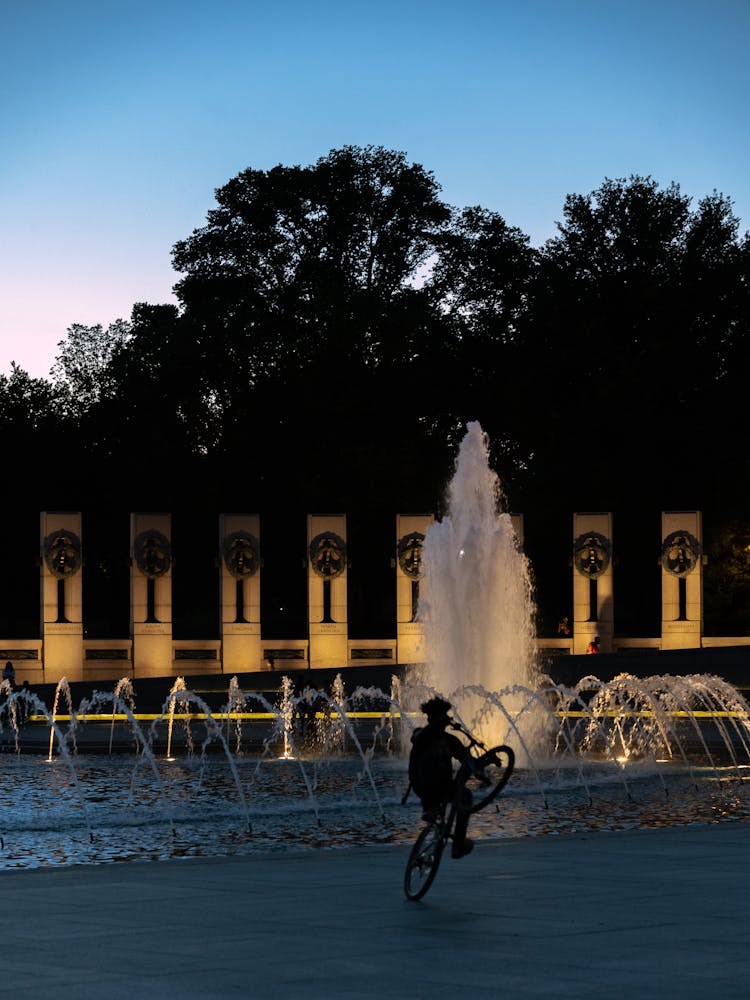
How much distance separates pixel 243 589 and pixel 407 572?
4847mm

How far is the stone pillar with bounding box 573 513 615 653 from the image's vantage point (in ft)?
170

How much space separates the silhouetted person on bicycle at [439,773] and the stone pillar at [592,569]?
39.4 m

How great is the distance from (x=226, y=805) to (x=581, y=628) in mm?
32152

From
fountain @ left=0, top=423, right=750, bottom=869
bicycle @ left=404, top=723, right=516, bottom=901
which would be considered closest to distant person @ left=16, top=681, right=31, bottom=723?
fountain @ left=0, top=423, right=750, bottom=869

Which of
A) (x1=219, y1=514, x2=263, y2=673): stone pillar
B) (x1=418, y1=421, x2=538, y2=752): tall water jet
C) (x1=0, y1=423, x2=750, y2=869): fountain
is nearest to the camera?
(x1=0, y1=423, x2=750, y2=869): fountain

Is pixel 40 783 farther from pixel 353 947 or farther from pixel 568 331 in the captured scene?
pixel 568 331

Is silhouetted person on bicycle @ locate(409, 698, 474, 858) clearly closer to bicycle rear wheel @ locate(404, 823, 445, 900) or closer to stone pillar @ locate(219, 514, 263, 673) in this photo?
bicycle rear wheel @ locate(404, 823, 445, 900)

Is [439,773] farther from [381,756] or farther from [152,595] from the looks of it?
[152,595]

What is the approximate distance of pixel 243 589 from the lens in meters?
52.0

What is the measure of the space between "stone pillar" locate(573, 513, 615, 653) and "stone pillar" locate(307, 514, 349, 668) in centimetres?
668


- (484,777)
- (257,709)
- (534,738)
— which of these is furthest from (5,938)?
(257,709)

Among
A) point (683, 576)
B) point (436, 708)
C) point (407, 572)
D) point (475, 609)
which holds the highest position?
point (407, 572)

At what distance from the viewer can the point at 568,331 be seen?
66.4 metres

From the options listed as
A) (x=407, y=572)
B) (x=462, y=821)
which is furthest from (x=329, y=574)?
(x=462, y=821)
